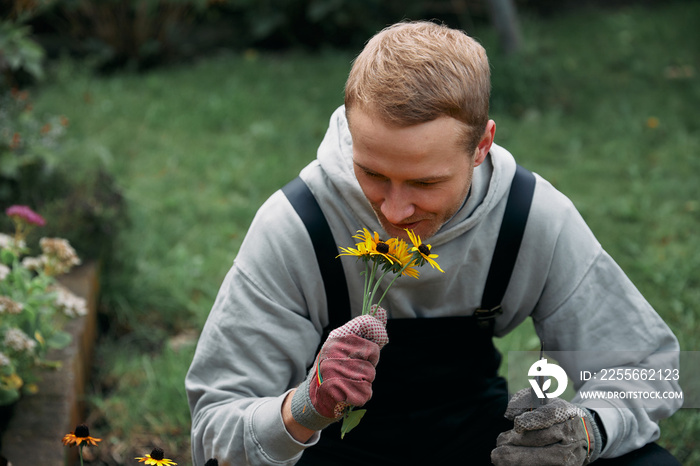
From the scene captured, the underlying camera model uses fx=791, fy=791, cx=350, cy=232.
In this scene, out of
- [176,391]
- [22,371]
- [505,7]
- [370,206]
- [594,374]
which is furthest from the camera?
[505,7]

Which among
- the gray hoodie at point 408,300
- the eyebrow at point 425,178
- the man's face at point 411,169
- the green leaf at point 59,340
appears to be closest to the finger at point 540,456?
the gray hoodie at point 408,300

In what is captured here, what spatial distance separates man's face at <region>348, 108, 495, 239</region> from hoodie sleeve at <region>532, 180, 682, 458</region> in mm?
390

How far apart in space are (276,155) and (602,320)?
11.8ft

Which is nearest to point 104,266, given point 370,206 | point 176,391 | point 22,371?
point 176,391

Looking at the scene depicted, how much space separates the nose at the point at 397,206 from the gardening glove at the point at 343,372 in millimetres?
239

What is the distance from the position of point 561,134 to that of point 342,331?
14.3ft

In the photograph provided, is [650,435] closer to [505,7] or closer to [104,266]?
[104,266]

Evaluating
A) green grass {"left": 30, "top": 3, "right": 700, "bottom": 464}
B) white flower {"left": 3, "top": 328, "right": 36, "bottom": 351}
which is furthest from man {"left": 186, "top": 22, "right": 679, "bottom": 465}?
green grass {"left": 30, "top": 3, "right": 700, "bottom": 464}

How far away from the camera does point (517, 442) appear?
187 cm

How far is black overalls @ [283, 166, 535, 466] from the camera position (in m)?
2.07

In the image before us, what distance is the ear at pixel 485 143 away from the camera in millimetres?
1870

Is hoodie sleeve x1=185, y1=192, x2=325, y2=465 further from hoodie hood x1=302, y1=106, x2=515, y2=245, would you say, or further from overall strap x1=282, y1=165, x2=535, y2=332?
hoodie hood x1=302, y1=106, x2=515, y2=245

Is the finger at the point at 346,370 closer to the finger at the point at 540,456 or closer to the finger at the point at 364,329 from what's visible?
the finger at the point at 364,329

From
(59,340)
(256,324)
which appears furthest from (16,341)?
(256,324)
